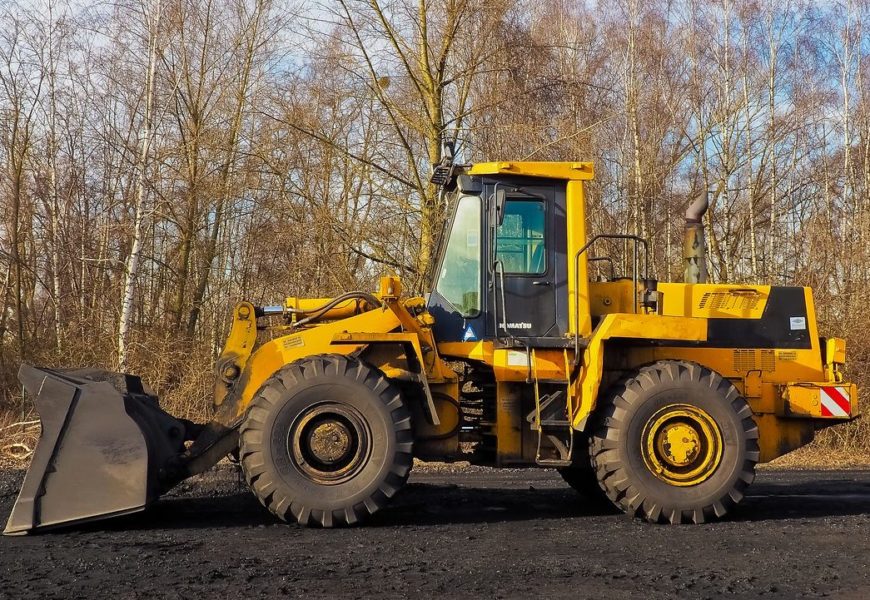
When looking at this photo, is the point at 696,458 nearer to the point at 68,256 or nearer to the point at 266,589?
the point at 266,589

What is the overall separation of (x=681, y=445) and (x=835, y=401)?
146 cm

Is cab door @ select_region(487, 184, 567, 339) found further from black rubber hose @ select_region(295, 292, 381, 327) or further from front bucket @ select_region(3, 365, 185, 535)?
front bucket @ select_region(3, 365, 185, 535)

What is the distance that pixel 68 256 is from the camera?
17312mm

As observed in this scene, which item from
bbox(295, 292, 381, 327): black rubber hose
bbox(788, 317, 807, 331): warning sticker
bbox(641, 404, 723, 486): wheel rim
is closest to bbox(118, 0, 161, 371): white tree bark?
bbox(295, 292, 381, 327): black rubber hose

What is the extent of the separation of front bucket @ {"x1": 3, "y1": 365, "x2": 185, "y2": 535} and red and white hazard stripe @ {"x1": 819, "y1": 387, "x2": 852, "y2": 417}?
523 cm

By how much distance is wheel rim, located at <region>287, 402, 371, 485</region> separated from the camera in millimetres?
6824

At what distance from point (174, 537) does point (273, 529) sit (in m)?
0.70

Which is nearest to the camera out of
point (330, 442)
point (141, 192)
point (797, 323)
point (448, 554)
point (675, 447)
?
point (448, 554)

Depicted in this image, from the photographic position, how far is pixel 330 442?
22.7ft

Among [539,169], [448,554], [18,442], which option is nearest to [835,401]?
[539,169]

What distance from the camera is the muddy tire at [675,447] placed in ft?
23.4

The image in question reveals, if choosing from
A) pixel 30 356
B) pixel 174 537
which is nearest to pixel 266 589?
pixel 174 537

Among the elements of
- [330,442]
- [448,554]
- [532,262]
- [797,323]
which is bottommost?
[448,554]

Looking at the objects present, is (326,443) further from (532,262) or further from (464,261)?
(532,262)
